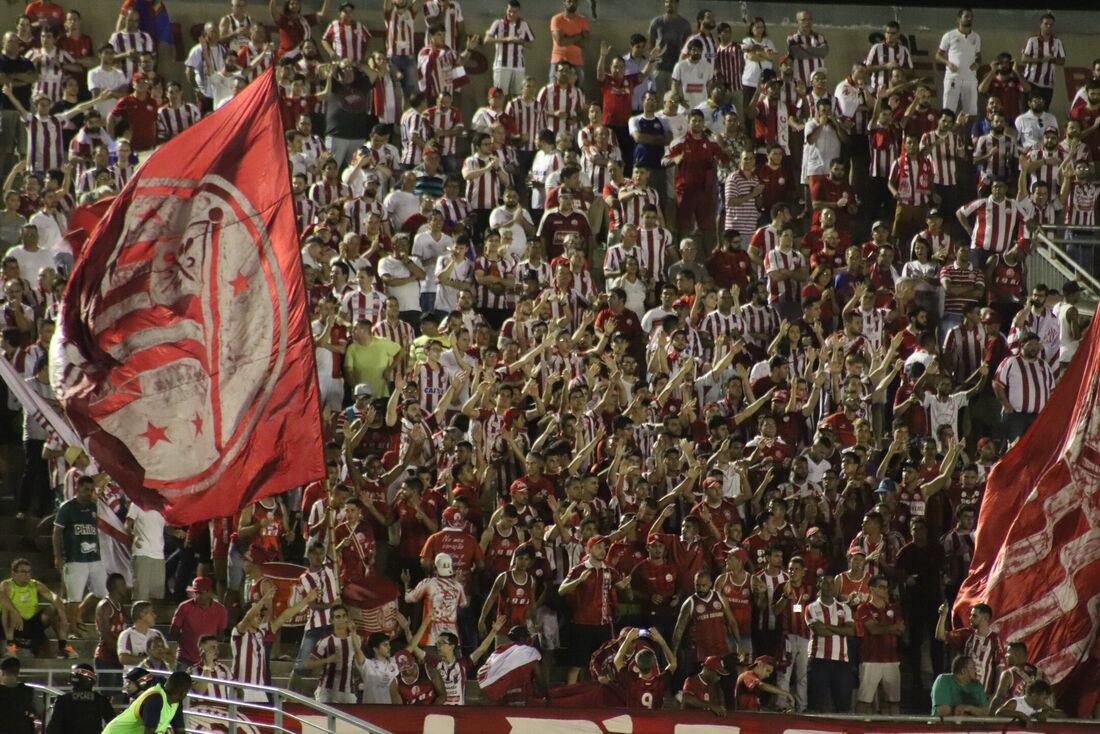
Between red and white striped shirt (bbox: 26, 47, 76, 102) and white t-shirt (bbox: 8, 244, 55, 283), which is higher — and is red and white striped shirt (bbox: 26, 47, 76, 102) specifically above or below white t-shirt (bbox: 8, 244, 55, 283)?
above

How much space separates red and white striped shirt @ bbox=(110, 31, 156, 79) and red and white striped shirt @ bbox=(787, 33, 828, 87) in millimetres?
7633

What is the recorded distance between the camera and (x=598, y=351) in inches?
837

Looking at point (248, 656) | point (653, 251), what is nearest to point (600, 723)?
point (248, 656)

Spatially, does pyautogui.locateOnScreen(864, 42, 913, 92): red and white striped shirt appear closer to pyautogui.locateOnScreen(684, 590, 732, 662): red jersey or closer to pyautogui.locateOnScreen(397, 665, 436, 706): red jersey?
pyautogui.locateOnScreen(684, 590, 732, 662): red jersey

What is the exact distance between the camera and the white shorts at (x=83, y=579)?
60.5 feet

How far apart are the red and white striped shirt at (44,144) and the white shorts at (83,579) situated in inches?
273

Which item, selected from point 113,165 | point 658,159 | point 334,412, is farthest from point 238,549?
point 658,159

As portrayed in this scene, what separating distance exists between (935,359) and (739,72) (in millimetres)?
6286

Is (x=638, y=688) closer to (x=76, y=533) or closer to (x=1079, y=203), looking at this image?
(x=76, y=533)

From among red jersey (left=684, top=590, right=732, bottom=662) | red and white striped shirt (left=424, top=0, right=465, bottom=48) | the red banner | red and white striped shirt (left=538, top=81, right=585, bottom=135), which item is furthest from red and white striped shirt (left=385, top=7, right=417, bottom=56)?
Result: the red banner

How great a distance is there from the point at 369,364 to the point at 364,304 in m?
1.12

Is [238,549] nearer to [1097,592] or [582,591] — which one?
[582,591]

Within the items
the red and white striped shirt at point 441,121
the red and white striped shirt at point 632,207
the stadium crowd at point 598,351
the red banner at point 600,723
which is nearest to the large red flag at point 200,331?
the stadium crowd at point 598,351

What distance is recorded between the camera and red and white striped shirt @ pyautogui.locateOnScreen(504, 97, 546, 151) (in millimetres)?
25594
